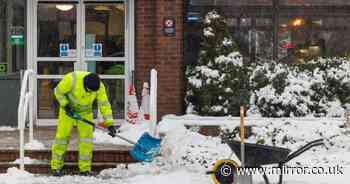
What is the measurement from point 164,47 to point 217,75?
1.15m

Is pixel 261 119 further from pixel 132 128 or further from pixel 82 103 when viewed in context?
pixel 82 103

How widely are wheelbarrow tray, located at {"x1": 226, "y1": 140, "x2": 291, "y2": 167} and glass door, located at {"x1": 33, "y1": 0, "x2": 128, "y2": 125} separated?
5.49 meters

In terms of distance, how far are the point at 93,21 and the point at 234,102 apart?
10.7 feet

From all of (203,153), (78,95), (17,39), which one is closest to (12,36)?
(17,39)

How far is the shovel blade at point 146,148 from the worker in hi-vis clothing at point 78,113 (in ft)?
1.56

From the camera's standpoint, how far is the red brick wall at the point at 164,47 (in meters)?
12.8

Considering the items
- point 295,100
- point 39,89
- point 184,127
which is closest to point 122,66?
point 39,89

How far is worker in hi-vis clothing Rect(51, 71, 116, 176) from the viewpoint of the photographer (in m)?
9.55

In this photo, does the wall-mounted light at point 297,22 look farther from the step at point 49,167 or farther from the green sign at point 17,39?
the green sign at point 17,39

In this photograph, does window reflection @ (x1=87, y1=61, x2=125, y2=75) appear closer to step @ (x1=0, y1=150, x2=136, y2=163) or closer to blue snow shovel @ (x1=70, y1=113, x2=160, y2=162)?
step @ (x1=0, y1=150, x2=136, y2=163)

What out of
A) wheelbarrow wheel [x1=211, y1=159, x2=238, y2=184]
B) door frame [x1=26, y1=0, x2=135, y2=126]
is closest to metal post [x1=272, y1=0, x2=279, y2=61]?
door frame [x1=26, y1=0, x2=135, y2=126]

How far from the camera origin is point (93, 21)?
43.8 feet

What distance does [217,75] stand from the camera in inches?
490

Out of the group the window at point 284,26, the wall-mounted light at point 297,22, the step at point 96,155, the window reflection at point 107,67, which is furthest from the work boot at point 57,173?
the wall-mounted light at point 297,22
